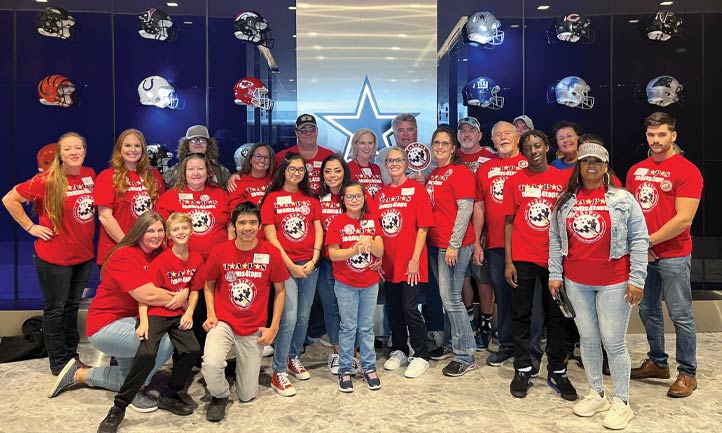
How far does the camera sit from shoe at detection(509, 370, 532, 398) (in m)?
3.65

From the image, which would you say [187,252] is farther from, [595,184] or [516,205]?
[595,184]

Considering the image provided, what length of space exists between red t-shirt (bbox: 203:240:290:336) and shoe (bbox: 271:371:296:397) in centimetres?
43

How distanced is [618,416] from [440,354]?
5.08 ft

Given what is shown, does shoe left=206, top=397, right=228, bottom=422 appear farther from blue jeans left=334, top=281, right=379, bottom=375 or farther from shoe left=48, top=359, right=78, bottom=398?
shoe left=48, top=359, right=78, bottom=398

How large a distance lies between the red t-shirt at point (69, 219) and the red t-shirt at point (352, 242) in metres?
1.86

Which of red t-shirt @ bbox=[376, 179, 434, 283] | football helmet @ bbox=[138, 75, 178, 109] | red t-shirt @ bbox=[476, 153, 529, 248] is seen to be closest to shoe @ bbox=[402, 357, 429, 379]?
red t-shirt @ bbox=[376, 179, 434, 283]

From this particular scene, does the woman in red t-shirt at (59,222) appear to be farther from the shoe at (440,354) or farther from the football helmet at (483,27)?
the football helmet at (483,27)

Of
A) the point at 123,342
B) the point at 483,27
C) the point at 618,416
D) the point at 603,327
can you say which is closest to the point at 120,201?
the point at 123,342

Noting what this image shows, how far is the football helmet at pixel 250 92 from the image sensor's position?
214 inches

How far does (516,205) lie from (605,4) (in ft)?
10.6

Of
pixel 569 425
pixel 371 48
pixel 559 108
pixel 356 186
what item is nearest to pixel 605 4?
pixel 559 108

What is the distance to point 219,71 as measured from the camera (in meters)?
5.68

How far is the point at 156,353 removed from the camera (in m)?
3.36

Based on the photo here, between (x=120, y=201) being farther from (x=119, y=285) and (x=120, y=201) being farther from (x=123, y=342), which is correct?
(x=123, y=342)
